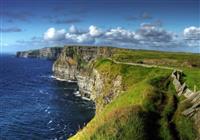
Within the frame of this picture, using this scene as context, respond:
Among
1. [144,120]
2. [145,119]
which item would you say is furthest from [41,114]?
[144,120]

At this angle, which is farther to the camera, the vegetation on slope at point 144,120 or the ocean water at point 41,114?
the ocean water at point 41,114

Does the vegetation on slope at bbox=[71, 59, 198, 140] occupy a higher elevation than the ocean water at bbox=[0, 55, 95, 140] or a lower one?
higher

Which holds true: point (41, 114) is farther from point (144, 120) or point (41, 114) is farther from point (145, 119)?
point (144, 120)

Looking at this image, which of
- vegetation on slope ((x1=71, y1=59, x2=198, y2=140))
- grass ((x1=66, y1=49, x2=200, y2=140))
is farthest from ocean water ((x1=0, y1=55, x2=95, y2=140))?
vegetation on slope ((x1=71, y1=59, x2=198, y2=140))

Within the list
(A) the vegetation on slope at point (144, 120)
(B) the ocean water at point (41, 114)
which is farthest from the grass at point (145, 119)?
(B) the ocean water at point (41, 114)

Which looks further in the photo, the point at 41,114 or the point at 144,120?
the point at 41,114

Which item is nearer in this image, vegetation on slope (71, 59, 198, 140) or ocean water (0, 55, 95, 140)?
vegetation on slope (71, 59, 198, 140)

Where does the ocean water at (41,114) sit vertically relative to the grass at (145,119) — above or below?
below

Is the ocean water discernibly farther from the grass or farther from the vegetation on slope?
the vegetation on slope

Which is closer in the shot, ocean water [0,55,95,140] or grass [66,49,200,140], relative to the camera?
grass [66,49,200,140]

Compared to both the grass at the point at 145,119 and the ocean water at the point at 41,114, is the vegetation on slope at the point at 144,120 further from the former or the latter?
the ocean water at the point at 41,114

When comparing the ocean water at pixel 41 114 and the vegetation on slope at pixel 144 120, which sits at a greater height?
the vegetation on slope at pixel 144 120

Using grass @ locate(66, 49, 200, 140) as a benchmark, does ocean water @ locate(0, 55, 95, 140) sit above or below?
below
